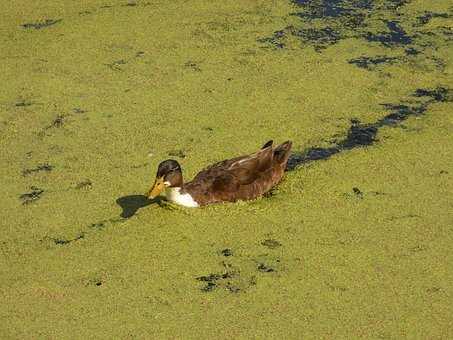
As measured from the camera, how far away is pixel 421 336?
430cm

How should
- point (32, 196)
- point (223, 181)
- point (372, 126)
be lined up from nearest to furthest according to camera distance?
point (223, 181) < point (32, 196) < point (372, 126)

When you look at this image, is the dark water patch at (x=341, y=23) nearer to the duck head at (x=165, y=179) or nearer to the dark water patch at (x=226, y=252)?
the duck head at (x=165, y=179)

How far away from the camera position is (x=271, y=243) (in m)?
5.02

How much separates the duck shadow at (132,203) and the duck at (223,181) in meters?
0.06

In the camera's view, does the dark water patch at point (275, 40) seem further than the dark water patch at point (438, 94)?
Yes

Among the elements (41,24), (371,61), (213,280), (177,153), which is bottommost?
(213,280)

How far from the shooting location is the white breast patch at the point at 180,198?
17.4 feet

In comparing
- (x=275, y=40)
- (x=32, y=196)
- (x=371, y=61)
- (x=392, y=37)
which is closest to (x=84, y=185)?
(x=32, y=196)

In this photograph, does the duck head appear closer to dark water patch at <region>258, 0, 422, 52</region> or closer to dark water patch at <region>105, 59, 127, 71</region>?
dark water patch at <region>105, 59, 127, 71</region>

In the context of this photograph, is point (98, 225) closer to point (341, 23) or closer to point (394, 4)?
point (341, 23)

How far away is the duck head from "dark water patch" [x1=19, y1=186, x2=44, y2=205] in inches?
28.7

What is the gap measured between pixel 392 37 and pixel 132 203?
3.23 m

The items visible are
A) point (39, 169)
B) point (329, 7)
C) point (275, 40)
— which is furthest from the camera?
point (329, 7)

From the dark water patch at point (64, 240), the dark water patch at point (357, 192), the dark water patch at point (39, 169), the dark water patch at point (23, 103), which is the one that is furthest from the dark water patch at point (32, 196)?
the dark water patch at point (357, 192)
